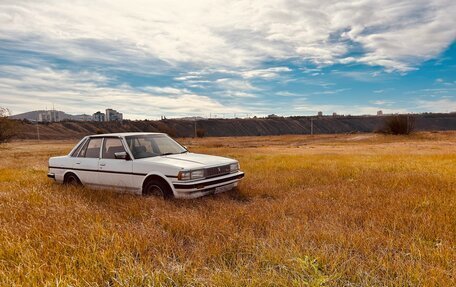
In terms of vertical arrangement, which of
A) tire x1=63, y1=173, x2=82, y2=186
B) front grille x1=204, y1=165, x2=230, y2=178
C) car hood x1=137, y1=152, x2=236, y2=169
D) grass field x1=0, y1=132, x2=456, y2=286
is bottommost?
grass field x1=0, y1=132, x2=456, y2=286

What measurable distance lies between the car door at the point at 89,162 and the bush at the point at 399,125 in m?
40.9

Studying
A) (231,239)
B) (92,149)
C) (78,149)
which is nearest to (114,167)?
(92,149)

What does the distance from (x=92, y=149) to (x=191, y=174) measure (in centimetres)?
312

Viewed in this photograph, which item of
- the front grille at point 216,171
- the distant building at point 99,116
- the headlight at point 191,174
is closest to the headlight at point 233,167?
the front grille at point 216,171

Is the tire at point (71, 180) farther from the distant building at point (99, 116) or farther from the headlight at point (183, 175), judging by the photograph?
the distant building at point (99, 116)

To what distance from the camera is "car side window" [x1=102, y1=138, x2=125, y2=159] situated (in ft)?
23.3

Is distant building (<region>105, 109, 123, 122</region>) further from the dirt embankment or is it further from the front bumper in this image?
the front bumper

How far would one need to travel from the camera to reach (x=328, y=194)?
664 centimetres

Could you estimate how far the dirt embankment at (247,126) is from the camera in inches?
3831

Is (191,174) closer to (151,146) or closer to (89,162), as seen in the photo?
(151,146)

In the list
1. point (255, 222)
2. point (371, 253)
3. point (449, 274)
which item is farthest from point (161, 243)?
point (449, 274)

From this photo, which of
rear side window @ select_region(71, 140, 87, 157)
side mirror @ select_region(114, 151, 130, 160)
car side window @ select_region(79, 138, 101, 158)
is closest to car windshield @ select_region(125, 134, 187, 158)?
side mirror @ select_region(114, 151, 130, 160)

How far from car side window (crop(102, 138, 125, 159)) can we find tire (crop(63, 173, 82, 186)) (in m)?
1.19

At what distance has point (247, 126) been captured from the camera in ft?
413
